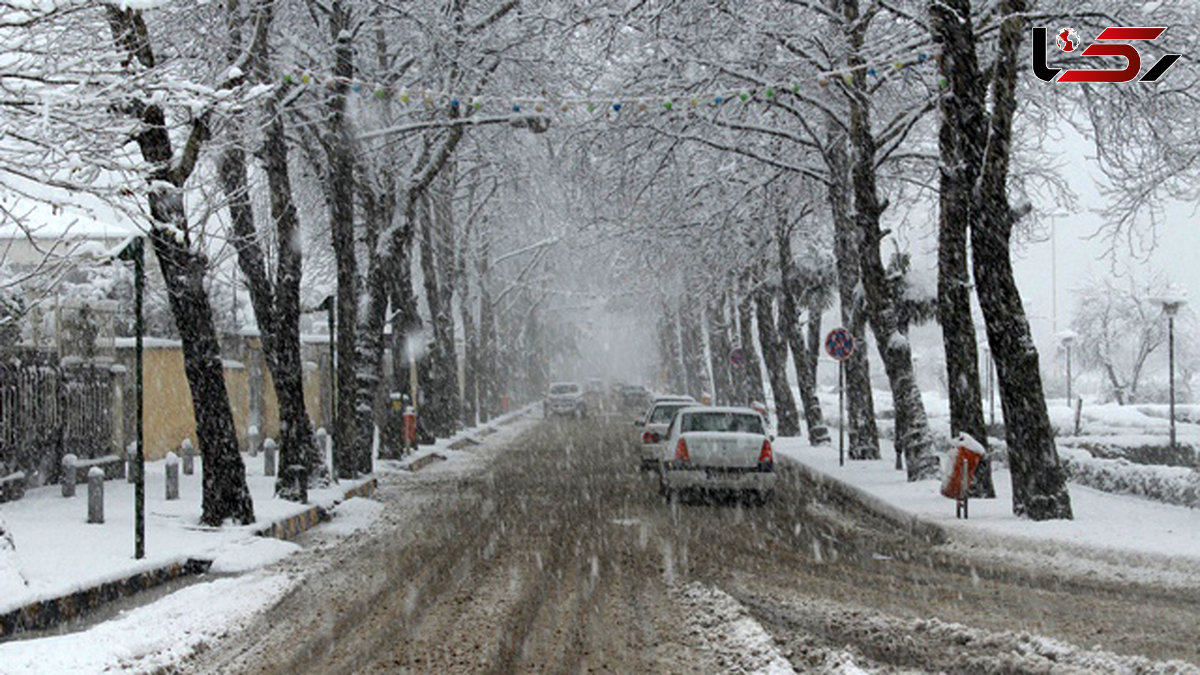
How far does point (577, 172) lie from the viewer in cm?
2342

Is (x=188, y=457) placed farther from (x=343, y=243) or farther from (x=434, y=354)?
(x=434, y=354)

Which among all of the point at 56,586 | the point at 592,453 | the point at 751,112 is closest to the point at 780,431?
the point at 592,453

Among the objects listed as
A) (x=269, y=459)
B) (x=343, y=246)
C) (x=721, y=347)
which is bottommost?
(x=269, y=459)

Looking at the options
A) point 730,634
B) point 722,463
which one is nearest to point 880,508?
point 722,463

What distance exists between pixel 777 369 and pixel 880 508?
19.1m

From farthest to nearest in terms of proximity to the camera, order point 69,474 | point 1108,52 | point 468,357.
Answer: point 468,357 → point 1108,52 → point 69,474

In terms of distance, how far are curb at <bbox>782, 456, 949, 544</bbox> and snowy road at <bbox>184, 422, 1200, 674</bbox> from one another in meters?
0.19

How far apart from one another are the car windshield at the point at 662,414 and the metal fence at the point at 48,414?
10.5m

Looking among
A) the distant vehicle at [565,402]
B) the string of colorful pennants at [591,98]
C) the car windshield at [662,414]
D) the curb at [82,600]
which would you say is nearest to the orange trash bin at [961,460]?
the string of colorful pennants at [591,98]

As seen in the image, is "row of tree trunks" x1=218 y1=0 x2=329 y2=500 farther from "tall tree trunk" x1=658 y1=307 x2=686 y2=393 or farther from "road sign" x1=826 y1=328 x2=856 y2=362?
"tall tree trunk" x1=658 y1=307 x2=686 y2=393

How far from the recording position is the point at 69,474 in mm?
16281

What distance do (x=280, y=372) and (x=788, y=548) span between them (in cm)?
784

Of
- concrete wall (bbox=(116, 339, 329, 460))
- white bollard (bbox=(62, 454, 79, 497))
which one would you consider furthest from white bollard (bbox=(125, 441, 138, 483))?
white bollard (bbox=(62, 454, 79, 497))

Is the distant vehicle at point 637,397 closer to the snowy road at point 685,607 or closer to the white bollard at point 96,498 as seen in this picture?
the snowy road at point 685,607
